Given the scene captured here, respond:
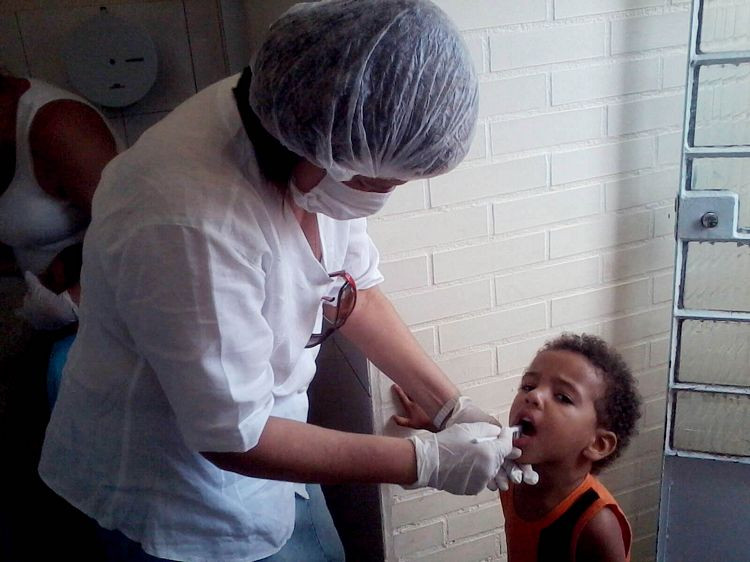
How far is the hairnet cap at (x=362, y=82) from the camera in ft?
2.68

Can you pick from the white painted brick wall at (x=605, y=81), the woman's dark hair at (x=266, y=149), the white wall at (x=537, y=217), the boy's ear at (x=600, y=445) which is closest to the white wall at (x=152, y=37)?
the white wall at (x=537, y=217)

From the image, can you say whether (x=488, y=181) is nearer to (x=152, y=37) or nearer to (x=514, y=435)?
(x=514, y=435)

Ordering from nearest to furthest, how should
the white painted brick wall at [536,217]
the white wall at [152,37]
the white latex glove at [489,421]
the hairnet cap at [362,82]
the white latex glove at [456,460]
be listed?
the hairnet cap at [362,82]
the white latex glove at [456,460]
the white latex glove at [489,421]
the white painted brick wall at [536,217]
the white wall at [152,37]

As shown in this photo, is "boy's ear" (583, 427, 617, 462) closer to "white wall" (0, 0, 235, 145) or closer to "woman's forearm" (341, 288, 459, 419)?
"woman's forearm" (341, 288, 459, 419)

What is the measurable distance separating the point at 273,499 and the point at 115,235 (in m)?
0.54

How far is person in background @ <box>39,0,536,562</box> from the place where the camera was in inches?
32.8

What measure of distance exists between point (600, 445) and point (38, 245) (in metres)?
1.30

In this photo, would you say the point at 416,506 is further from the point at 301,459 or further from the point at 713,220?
the point at 713,220

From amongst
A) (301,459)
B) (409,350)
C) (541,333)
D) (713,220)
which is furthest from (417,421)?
(713,220)

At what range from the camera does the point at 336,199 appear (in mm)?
960

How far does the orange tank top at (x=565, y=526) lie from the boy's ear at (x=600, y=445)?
0.19 ft

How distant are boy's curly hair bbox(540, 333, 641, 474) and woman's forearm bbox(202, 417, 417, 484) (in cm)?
45

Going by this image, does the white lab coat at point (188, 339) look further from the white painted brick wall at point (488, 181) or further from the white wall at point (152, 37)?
the white wall at point (152, 37)

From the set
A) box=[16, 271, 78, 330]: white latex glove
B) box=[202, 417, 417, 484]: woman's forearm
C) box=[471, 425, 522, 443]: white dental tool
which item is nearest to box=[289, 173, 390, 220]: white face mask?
box=[202, 417, 417, 484]: woman's forearm
